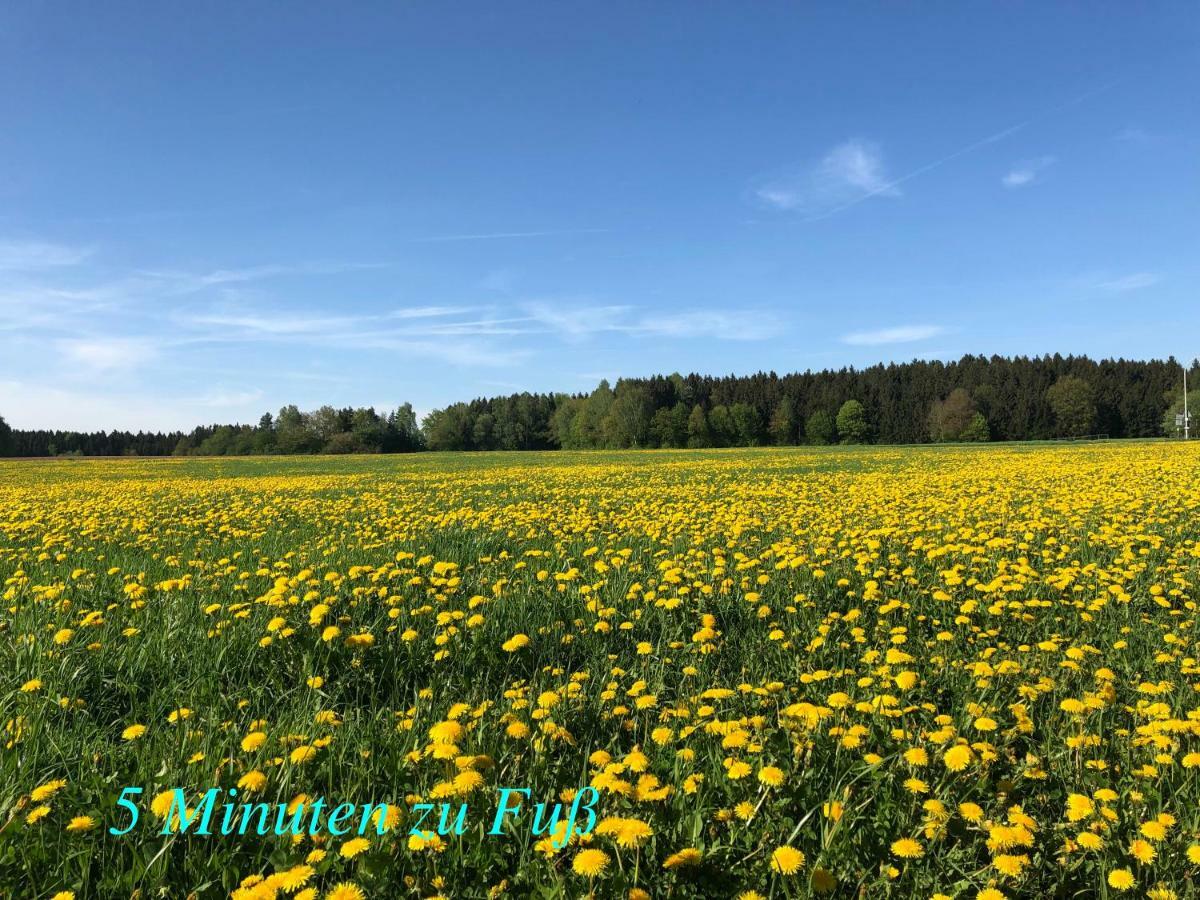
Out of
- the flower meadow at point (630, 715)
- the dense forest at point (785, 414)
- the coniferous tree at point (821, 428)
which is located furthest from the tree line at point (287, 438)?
the flower meadow at point (630, 715)

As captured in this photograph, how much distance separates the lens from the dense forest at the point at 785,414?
311 feet

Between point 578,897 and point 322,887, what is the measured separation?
2.48 ft

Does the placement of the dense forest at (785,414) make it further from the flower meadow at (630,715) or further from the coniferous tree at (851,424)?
the flower meadow at (630,715)

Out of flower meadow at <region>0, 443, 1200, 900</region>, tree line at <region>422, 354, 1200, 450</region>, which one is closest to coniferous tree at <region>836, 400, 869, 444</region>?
tree line at <region>422, 354, 1200, 450</region>

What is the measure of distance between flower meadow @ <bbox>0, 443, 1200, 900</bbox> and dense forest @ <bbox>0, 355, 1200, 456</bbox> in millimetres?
96795

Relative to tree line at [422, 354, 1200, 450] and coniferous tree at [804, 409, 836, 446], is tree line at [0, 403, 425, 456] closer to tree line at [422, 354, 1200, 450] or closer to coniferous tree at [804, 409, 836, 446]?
tree line at [422, 354, 1200, 450]

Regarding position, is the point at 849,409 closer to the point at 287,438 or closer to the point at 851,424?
the point at 851,424

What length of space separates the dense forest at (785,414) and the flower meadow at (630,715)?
9680 cm

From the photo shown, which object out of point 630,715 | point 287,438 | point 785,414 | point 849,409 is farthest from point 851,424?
point 630,715

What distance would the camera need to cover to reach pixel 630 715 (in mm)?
3123

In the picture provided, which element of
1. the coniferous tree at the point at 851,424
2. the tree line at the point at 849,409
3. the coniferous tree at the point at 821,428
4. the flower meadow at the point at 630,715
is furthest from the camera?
the coniferous tree at the point at 821,428

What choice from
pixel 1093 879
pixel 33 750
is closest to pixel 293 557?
pixel 33 750

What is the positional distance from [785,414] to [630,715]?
355 feet

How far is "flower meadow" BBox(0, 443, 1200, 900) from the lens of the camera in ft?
6.47
